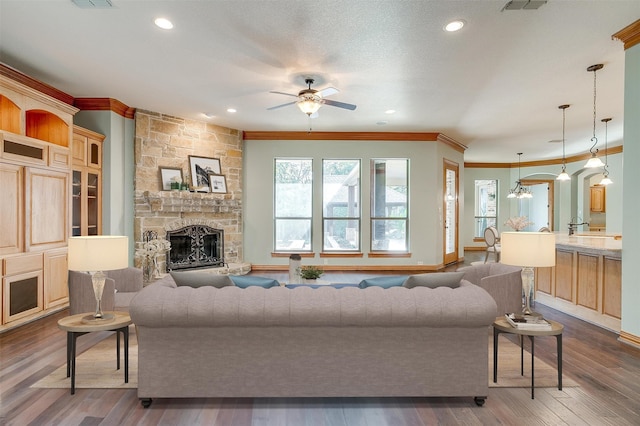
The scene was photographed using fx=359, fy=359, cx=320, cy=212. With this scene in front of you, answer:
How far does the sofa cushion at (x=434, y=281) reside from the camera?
8.43 feet

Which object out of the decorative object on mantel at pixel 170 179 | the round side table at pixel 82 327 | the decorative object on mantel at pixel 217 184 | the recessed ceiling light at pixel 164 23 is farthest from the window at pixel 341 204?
the round side table at pixel 82 327

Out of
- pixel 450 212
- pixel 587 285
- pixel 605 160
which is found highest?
pixel 605 160

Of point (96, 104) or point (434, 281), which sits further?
point (96, 104)

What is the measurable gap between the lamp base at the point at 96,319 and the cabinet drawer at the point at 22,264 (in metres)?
1.92

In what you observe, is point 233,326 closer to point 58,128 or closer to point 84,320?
point 84,320

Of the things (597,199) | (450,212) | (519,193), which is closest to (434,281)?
(450,212)

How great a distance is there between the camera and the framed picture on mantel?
6.56 meters

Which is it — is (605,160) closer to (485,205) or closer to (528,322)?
(485,205)

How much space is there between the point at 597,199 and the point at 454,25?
9.61m

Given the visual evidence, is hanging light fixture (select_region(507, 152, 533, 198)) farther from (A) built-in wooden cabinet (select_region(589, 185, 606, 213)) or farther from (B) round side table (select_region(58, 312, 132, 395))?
(B) round side table (select_region(58, 312, 132, 395))

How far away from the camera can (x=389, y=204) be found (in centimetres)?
780

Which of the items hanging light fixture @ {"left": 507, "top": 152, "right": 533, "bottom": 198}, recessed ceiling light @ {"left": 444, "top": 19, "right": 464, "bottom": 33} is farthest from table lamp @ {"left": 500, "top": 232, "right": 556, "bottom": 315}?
hanging light fixture @ {"left": 507, "top": 152, "right": 533, "bottom": 198}

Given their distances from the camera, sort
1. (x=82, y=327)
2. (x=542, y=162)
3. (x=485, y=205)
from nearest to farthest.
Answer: (x=82, y=327) < (x=542, y=162) < (x=485, y=205)

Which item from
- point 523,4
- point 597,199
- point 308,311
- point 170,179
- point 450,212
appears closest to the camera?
point 308,311
